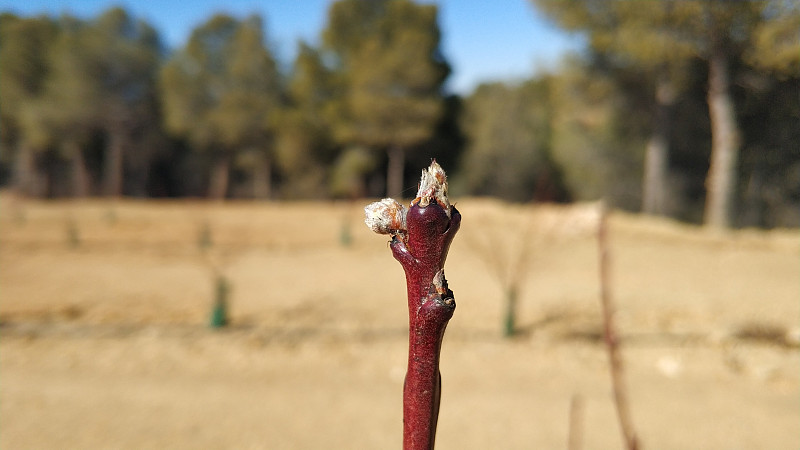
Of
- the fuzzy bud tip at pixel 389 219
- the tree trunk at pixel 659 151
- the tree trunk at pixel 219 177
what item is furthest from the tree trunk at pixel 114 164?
the fuzzy bud tip at pixel 389 219

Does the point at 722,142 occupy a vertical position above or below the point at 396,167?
above

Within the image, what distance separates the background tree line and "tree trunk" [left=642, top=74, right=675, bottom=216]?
0.04 m

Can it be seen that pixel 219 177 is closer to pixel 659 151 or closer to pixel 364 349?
pixel 659 151

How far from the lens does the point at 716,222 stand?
12156 millimetres

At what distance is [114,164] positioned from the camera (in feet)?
58.6

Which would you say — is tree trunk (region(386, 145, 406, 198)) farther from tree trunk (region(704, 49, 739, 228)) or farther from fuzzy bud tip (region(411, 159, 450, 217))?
fuzzy bud tip (region(411, 159, 450, 217))

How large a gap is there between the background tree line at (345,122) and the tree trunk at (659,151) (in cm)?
4

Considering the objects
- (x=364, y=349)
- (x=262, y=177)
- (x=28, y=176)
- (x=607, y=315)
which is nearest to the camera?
(x=607, y=315)

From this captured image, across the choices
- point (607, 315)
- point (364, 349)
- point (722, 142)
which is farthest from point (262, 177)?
point (607, 315)

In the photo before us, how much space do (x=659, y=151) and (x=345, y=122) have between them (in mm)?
8636

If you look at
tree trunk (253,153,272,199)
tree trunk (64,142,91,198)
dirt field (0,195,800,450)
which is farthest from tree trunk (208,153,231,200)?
dirt field (0,195,800,450)

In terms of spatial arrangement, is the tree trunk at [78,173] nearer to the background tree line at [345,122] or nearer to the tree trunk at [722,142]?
the background tree line at [345,122]

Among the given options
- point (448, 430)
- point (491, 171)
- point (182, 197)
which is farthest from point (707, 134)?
point (182, 197)

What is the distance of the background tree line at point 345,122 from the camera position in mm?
14102
